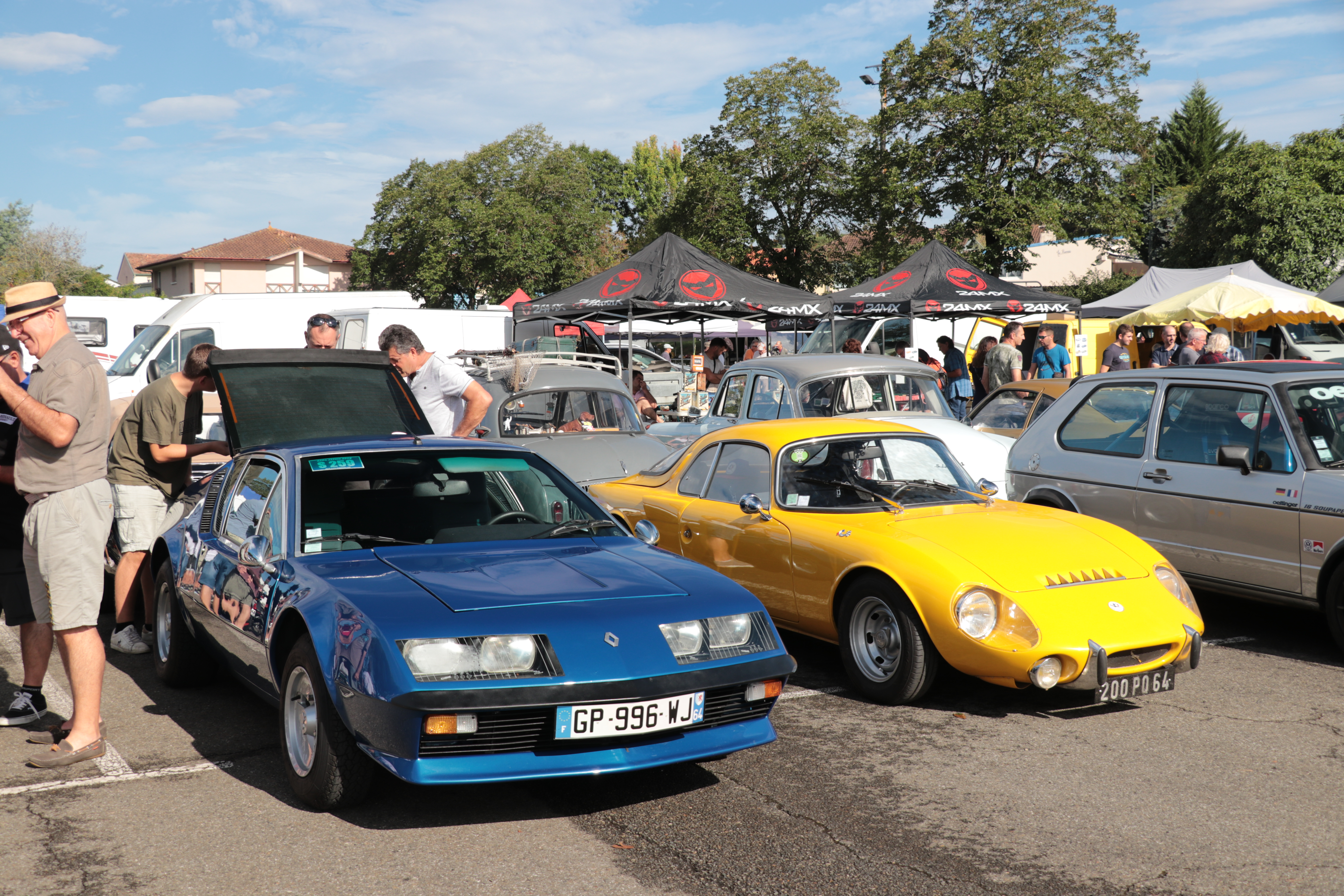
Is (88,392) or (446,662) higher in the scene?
(88,392)

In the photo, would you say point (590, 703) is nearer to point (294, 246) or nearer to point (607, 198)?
point (607, 198)

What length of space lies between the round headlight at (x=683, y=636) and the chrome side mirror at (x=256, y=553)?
167cm

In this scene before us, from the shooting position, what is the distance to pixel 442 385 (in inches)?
323

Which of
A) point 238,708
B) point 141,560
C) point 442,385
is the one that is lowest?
point 238,708

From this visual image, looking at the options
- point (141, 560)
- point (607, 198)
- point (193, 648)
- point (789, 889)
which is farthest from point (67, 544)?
point (607, 198)

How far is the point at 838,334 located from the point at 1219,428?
666 inches

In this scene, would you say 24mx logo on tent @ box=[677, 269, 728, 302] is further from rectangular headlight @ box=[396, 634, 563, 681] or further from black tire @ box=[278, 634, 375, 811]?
rectangular headlight @ box=[396, 634, 563, 681]

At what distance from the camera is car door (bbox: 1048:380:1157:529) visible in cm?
752

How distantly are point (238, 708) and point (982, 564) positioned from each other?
3.65 meters

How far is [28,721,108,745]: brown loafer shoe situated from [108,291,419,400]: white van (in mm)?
12570

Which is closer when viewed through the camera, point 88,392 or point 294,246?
point 88,392

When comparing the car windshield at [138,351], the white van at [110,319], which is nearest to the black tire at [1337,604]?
the car windshield at [138,351]

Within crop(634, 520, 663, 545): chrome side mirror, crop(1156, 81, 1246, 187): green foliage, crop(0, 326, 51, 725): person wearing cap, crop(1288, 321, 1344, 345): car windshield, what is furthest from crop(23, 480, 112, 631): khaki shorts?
crop(1156, 81, 1246, 187): green foliage

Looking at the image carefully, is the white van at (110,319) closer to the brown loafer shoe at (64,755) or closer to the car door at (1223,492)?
the brown loafer shoe at (64,755)
